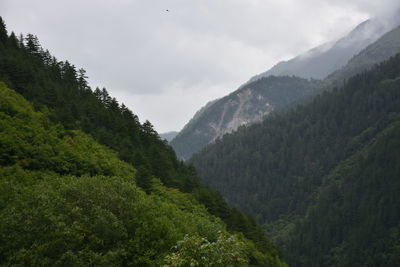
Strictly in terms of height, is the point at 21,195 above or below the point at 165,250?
above

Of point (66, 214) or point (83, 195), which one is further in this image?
point (83, 195)

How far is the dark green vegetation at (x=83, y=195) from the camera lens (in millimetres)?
27562

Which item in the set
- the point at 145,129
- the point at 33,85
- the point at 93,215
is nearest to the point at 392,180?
the point at 145,129

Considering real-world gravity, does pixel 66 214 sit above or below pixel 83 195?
below

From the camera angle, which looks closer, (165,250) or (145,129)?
(165,250)

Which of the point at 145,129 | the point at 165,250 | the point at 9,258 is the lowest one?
the point at 165,250

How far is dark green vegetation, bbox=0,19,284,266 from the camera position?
2756 centimetres

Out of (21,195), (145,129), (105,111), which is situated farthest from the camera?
(145,129)

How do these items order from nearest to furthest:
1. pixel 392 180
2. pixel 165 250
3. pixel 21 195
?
pixel 21 195 < pixel 165 250 < pixel 392 180

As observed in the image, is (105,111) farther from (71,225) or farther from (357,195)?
(357,195)

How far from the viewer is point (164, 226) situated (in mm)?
34469

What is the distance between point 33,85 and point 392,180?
16477cm

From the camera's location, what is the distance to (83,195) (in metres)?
32.9

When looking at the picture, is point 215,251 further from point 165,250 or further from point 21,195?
point 21,195
